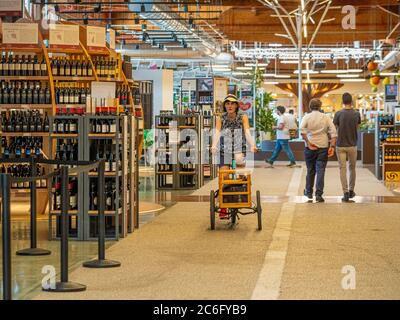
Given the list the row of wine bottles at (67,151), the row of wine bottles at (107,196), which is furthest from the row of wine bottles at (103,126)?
the row of wine bottles at (107,196)

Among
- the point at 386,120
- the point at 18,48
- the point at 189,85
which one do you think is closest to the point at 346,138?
the point at 18,48

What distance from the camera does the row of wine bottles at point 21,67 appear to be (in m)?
13.3

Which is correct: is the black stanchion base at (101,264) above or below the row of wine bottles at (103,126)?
below

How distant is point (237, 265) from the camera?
8234 mm

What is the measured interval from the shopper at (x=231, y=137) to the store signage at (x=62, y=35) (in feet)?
12.4

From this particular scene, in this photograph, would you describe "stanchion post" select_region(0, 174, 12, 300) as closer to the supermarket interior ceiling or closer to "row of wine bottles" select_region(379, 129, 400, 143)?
"row of wine bottles" select_region(379, 129, 400, 143)

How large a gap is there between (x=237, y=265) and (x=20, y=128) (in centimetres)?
549

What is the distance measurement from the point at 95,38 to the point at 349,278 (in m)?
8.56

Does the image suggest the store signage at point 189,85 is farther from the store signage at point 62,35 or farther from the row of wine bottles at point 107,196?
the row of wine bottles at point 107,196

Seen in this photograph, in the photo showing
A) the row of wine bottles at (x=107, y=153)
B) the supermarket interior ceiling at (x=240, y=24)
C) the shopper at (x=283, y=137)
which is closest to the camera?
the row of wine bottles at (x=107, y=153)

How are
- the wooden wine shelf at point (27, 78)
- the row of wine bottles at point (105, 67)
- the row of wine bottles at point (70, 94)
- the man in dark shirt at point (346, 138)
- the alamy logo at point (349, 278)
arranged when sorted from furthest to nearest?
1. the row of wine bottles at point (105, 67)
2. the man in dark shirt at point (346, 138)
3. the row of wine bottles at point (70, 94)
4. the wooden wine shelf at point (27, 78)
5. the alamy logo at point (349, 278)

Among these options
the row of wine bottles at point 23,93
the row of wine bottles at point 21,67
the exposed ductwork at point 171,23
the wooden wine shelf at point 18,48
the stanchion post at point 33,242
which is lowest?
the stanchion post at point 33,242

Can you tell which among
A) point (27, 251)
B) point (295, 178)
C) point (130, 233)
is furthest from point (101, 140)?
point (295, 178)

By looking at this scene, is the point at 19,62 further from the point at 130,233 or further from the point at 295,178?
the point at 295,178
